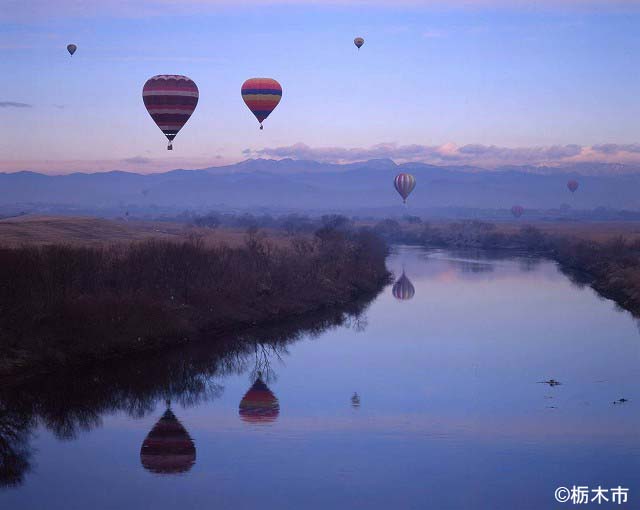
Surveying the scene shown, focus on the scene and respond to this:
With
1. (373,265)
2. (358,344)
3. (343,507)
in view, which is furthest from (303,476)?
(373,265)

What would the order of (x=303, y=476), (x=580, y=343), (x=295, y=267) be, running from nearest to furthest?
(x=303, y=476)
(x=580, y=343)
(x=295, y=267)

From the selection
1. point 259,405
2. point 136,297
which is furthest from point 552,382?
point 136,297

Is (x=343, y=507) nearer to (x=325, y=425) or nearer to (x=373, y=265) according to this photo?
(x=325, y=425)

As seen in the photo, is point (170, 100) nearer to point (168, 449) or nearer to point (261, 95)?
point (261, 95)

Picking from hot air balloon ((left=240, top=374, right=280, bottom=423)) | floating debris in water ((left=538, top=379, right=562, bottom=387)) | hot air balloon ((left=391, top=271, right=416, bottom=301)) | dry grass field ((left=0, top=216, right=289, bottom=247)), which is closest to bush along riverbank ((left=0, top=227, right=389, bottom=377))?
hot air balloon ((left=391, top=271, right=416, bottom=301))

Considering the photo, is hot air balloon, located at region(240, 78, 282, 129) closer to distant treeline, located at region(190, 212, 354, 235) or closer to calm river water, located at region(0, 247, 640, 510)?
calm river water, located at region(0, 247, 640, 510)

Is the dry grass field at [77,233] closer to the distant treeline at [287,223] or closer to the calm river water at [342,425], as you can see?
the distant treeline at [287,223]
